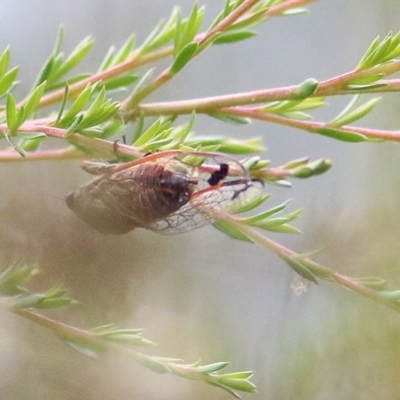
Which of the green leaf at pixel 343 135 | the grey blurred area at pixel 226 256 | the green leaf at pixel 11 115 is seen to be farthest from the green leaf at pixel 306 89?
the grey blurred area at pixel 226 256

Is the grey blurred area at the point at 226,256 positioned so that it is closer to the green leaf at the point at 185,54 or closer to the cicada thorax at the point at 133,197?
the cicada thorax at the point at 133,197

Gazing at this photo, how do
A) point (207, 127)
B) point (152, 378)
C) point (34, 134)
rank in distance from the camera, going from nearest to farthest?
point (34, 134) → point (152, 378) → point (207, 127)

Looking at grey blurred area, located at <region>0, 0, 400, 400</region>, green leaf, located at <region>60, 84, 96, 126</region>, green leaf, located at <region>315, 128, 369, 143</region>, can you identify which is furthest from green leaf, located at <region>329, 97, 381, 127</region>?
grey blurred area, located at <region>0, 0, 400, 400</region>

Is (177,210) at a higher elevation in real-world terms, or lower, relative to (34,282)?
higher

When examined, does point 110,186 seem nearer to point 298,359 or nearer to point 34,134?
point 34,134

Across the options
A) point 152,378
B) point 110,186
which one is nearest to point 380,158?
point 152,378

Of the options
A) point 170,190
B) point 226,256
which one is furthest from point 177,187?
point 226,256

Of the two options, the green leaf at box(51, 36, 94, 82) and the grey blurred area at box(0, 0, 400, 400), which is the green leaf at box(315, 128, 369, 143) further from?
the grey blurred area at box(0, 0, 400, 400)
